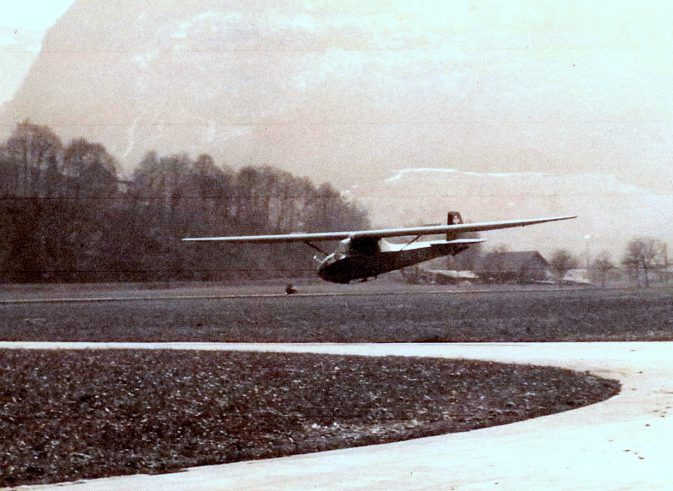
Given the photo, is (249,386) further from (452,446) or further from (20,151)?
(20,151)

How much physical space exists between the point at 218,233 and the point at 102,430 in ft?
185

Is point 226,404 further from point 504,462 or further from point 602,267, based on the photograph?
point 602,267

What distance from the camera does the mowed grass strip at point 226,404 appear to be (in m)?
14.8

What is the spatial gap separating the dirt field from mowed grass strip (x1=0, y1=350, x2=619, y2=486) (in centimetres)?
1227

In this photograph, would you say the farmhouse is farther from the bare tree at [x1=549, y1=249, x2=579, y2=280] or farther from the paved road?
the paved road

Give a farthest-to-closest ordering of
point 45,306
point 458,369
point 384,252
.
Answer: point 384,252 < point 45,306 < point 458,369

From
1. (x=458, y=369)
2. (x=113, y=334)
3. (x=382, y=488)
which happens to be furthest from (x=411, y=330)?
(x=382, y=488)

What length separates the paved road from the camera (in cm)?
1244

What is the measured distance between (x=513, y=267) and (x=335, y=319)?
173ft

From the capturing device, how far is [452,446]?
15172 mm

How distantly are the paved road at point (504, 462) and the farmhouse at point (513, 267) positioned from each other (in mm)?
75593

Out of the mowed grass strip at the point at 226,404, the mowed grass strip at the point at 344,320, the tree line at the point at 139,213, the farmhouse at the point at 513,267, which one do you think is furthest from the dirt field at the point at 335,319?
the farmhouse at the point at 513,267

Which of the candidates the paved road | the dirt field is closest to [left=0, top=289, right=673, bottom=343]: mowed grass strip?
the dirt field

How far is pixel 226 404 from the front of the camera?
17766 mm
